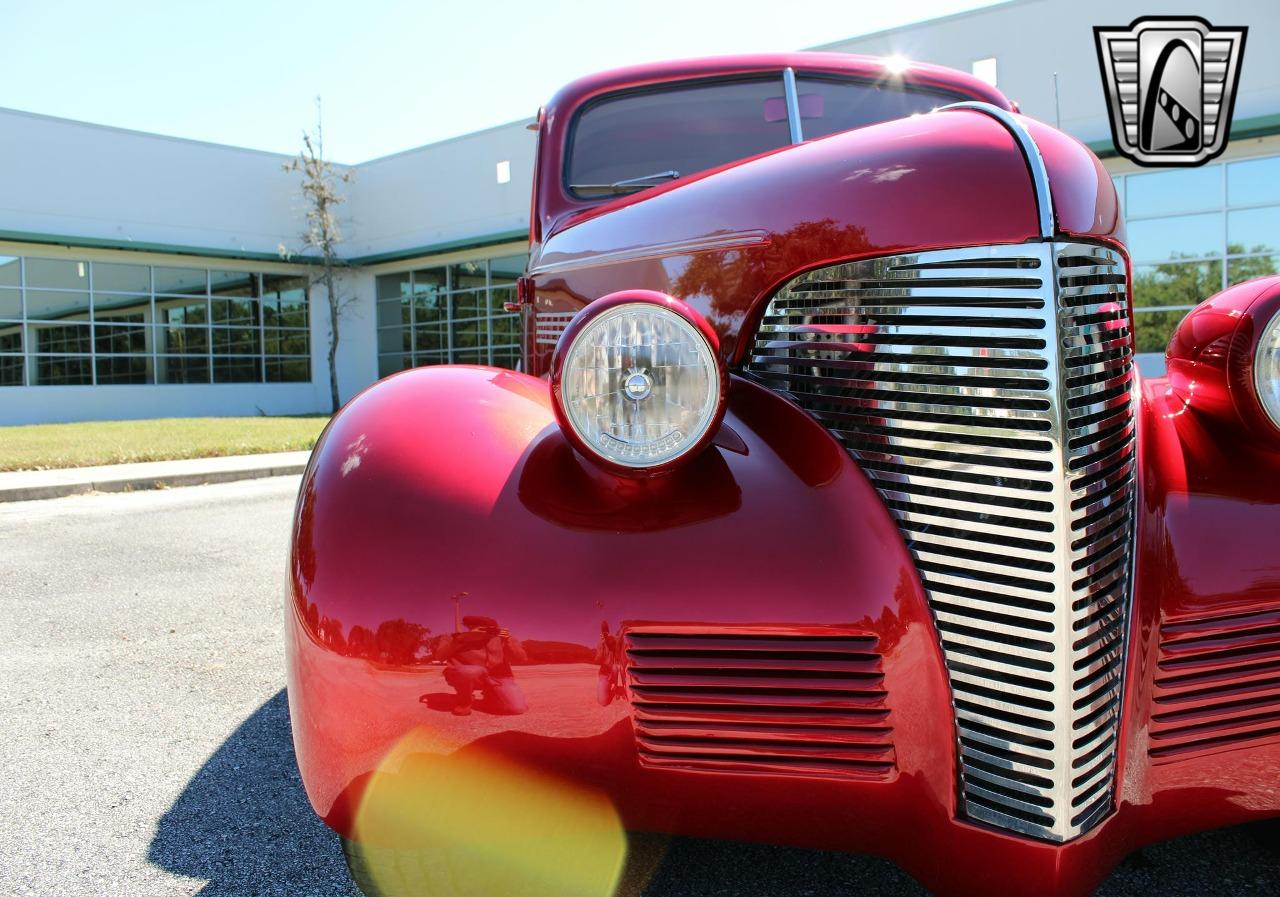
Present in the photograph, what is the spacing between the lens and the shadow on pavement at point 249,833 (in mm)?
1974

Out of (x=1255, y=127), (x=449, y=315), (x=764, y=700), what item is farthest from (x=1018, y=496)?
(x=449, y=315)

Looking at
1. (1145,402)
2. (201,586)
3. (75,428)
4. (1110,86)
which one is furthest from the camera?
(75,428)

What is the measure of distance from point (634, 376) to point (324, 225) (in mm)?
23926

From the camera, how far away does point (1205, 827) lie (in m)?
1.62

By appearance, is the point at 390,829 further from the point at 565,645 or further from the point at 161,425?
the point at 161,425

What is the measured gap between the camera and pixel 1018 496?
4.58ft

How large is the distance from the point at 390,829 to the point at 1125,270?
162 cm

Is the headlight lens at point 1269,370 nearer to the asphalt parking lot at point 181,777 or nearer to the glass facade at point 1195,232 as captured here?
the asphalt parking lot at point 181,777

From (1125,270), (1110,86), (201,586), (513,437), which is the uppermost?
(1110,86)

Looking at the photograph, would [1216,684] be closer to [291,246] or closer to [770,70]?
[770,70]

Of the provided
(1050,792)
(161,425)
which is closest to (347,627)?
(1050,792)

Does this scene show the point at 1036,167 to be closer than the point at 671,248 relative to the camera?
Yes

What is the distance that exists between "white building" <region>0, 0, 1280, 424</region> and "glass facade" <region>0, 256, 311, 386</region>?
4 centimetres

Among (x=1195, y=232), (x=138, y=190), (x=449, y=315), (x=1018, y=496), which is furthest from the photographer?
(x=449, y=315)
